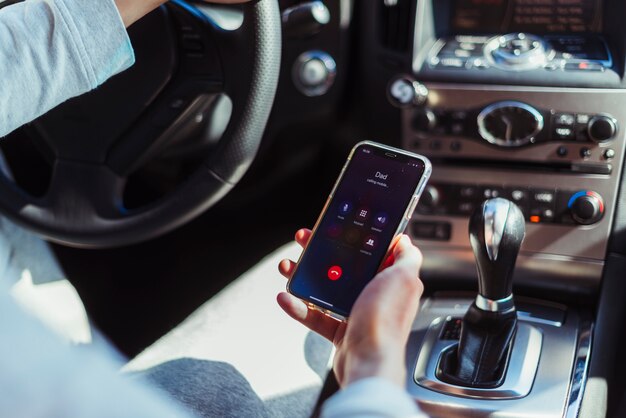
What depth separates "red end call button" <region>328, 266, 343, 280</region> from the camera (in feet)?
2.65

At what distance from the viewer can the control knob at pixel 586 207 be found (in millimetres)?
981

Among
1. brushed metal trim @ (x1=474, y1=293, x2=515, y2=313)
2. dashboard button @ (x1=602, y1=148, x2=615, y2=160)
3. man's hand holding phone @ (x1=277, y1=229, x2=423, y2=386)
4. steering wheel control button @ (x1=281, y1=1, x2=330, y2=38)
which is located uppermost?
steering wheel control button @ (x1=281, y1=1, x2=330, y2=38)

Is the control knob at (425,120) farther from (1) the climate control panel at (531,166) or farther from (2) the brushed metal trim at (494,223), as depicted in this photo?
(2) the brushed metal trim at (494,223)

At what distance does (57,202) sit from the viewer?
1043 mm

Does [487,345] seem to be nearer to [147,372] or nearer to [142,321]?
[147,372]

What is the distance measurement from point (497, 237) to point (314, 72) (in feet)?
1.17

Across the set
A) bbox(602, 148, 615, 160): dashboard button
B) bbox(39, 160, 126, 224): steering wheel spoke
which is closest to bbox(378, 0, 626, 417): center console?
bbox(602, 148, 615, 160): dashboard button

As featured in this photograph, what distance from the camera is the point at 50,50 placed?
727 millimetres

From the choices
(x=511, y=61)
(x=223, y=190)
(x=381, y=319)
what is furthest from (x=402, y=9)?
(x=381, y=319)

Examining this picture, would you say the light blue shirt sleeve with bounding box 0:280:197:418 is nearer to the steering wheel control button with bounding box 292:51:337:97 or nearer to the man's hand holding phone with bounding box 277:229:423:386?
the man's hand holding phone with bounding box 277:229:423:386

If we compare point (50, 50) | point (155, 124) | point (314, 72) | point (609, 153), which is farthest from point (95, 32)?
point (609, 153)

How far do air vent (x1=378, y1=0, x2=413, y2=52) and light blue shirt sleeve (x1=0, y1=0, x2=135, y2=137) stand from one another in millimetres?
→ 398

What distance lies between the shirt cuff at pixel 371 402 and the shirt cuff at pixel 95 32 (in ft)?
1.27

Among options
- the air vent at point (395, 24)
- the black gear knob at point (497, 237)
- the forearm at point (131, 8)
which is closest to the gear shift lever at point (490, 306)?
the black gear knob at point (497, 237)
